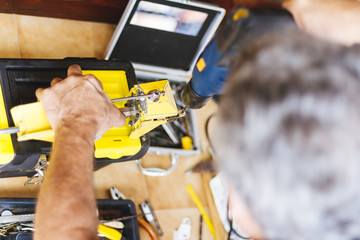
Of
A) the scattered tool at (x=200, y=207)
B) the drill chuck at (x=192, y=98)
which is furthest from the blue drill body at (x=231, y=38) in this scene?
the scattered tool at (x=200, y=207)

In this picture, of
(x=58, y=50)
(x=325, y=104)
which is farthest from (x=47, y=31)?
(x=325, y=104)

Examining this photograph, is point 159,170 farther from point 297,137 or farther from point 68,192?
point 297,137

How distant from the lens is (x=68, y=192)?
2.15ft

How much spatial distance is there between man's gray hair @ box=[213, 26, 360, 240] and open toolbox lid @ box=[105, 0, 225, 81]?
2.34 feet

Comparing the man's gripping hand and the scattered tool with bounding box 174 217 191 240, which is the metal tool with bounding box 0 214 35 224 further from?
the scattered tool with bounding box 174 217 191 240

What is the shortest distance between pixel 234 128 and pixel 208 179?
0.92 m

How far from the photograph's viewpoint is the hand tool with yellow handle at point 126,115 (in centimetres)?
73

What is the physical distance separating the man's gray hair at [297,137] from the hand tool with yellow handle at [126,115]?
33 centimetres

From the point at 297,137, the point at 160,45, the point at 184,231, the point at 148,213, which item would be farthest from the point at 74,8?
the point at 297,137

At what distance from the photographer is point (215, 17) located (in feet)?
4.08

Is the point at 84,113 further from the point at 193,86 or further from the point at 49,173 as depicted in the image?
the point at 193,86

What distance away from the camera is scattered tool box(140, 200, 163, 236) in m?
1.24

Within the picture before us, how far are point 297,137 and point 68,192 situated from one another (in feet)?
1.32

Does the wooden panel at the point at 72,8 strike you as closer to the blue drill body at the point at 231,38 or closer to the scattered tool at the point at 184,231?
the blue drill body at the point at 231,38
